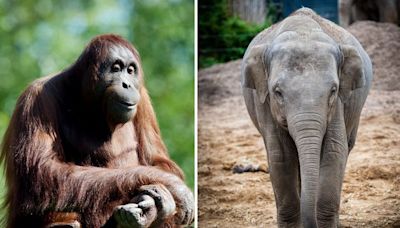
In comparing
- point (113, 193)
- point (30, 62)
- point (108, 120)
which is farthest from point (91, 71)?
point (30, 62)

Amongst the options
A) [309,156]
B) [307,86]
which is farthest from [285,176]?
[307,86]

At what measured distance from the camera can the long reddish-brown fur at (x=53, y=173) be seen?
9.63 ft

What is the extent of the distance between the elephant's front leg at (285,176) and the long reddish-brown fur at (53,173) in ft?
1.93

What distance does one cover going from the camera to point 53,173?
2.94m

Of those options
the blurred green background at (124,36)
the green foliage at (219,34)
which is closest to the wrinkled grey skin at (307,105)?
the green foliage at (219,34)

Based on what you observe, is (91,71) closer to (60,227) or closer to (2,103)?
(60,227)

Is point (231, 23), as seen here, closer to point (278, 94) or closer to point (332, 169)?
point (278, 94)

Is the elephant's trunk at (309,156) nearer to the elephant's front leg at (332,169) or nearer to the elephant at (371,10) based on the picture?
the elephant's front leg at (332,169)

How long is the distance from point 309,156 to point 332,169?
218 millimetres

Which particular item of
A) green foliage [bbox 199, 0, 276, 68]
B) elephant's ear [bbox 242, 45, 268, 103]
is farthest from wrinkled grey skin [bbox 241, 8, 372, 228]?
green foliage [bbox 199, 0, 276, 68]

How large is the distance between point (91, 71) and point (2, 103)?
50.4 inches

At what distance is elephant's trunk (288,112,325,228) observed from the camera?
126 inches

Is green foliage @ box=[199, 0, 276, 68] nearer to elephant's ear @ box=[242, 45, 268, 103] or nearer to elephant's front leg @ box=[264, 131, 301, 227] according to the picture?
elephant's ear @ box=[242, 45, 268, 103]

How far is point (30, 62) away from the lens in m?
4.25
